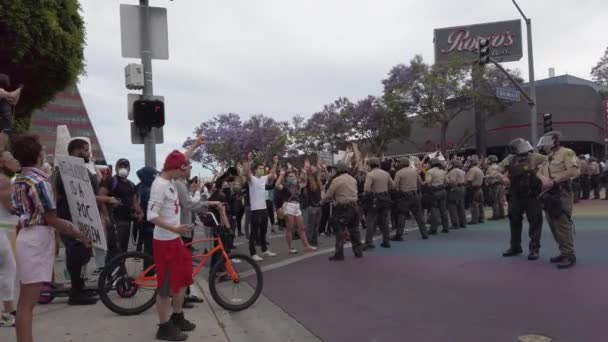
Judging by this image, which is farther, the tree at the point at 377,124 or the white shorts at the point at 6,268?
the tree at the point at 377,124

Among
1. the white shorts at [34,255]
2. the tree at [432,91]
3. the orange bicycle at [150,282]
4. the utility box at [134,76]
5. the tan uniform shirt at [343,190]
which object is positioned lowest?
the orange bicycle at [150,282]

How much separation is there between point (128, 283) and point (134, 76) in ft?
10.1

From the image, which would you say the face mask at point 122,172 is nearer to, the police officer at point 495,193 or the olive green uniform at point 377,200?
the olive green uniform at point 377,200

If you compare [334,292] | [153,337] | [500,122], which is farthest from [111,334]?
[500,122]

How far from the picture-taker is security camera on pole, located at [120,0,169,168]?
773 centimetres

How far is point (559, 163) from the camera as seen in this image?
830 cm

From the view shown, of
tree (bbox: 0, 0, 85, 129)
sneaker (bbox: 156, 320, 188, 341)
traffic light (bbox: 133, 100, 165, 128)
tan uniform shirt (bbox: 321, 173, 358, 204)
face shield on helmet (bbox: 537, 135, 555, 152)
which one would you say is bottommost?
sneaker (bbox: 156, 320, 188, 341)

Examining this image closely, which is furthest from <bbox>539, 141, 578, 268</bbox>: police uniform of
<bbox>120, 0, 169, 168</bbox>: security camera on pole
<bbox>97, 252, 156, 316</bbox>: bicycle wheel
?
<bbox>120, 0, 169, 168</bbox>: security camera on pole

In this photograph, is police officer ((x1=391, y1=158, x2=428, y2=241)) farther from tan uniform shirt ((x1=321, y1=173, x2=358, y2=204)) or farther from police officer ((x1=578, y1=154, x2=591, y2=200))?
police officer ((x1=578, y1=154, x2=591, y2=200))

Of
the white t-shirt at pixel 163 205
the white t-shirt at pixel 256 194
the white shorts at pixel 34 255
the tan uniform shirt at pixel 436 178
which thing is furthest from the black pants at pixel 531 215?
the white shorts at pixel 34 255

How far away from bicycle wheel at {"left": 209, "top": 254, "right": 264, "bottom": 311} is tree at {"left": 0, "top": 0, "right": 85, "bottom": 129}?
6.34 meters

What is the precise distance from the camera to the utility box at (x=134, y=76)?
7641 millimetres

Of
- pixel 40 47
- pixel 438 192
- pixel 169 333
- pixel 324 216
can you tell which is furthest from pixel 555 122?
pixel 169 333

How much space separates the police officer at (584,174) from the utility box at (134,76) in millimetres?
18595
